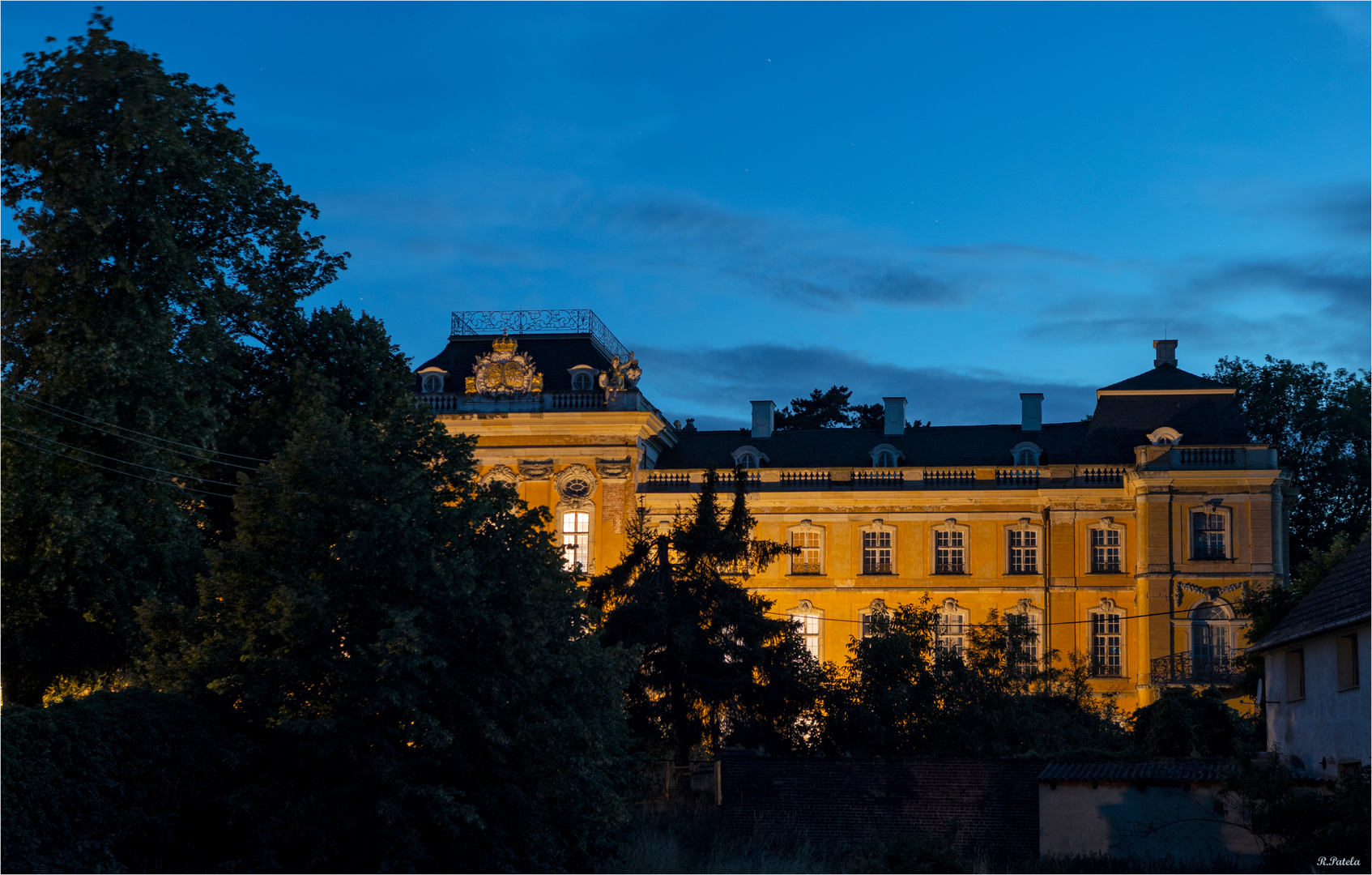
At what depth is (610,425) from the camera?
49.5 meters

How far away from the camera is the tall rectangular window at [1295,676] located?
2386cm

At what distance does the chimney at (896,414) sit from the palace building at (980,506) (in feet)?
5.89

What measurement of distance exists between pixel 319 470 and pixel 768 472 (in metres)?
30.4

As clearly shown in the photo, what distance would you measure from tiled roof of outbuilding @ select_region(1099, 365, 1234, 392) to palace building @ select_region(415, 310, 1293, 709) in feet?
0.25

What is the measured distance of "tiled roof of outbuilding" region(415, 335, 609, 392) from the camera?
51250mm

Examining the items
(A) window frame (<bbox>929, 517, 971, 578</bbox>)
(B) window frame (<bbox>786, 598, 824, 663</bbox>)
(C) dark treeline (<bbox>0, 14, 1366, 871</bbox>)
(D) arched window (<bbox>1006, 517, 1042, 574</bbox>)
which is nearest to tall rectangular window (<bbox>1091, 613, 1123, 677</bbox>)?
(D) arched window (<bbox>1006, 517, 1042, 574</bbox>)

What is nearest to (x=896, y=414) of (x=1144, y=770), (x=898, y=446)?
(x=898, y=446)

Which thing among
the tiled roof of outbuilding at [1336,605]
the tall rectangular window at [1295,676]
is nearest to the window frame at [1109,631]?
the tiled roof of outbuilding at [1336,605]

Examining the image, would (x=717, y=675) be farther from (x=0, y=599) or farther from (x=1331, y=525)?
(x=1331, y=525)

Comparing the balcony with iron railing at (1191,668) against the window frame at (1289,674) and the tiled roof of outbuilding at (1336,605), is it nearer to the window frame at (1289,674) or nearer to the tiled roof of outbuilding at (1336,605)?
the tiled roof of outbuilding at (1336,605)

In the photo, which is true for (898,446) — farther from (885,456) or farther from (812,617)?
(812,617)

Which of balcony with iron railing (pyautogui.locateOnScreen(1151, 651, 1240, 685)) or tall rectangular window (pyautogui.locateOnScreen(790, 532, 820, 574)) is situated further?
tall rectangular window (pyautogui.locateOnScreen(790, 532, 820, 574))

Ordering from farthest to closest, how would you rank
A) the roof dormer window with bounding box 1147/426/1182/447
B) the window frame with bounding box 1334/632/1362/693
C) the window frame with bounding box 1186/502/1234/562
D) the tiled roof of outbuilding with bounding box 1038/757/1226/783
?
1. the roof dormer window with bounding box 1147/426/1182/447
2. the window frame with bounding box 1186/502/1234/562
3. the tiled roof of outbuilding with bounding box 1038/757/1226/783
4. the window frame with bounding box 1334/632/1362/693

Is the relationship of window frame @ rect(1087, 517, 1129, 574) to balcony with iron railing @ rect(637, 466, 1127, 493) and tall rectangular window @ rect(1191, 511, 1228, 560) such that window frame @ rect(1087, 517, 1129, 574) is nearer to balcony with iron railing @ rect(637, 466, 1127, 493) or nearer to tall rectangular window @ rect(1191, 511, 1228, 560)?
balcony with iron railing @ rect(637, 466, 1127, 493)
